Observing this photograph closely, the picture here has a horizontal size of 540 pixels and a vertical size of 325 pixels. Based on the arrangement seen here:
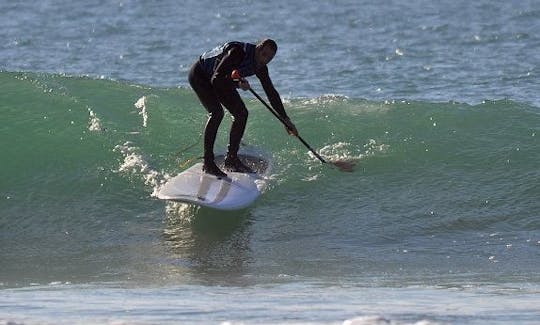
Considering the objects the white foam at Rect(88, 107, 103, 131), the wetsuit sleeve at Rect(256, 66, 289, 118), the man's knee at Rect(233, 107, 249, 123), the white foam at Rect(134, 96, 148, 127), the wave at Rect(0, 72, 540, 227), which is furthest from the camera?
the white foam at Rect(134, 96, 148, 127)

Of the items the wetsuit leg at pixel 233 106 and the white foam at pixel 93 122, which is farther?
the white foam at pixel 93 122

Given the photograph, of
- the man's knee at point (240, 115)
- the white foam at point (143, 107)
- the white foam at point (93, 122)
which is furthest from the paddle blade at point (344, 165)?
the white foam at point (93, 122)

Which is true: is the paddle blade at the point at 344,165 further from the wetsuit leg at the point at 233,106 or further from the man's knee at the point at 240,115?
the man's knee at the point at 240,115

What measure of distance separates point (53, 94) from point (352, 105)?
327cm

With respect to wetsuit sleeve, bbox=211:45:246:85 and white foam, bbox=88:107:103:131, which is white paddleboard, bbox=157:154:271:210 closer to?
wetsuit sleeve, bbox=211:45:246:85

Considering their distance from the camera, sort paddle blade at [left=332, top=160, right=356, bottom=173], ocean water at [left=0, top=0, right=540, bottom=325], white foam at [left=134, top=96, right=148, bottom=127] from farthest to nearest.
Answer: white foam at [left=134, top=96, right=148, bottom=127] → paddle blade at [left=332, top=160, right=356, bottom=173] → ocean water at [left=0, top=0, right=540, bottom=325]

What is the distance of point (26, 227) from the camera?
10.8 metres

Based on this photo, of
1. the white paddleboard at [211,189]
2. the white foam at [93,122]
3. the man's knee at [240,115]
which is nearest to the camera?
the white paddleboard at [211,189]

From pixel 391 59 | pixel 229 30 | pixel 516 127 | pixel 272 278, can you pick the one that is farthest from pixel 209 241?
pixel 229 30

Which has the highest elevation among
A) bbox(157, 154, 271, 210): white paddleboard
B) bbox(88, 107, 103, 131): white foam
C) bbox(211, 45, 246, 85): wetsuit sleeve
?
bbox(211, 45, 246, 85): wetsuit sleeve

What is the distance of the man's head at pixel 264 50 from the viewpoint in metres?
9.98

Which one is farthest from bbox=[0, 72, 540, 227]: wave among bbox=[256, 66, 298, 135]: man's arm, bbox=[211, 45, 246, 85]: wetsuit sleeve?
bbox=[211, 45, 246, 85]: wetsuit sleeve

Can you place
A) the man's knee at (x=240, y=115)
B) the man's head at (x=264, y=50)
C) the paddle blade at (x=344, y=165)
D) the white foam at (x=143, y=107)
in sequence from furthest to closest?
the white foam at (x=143, y=107)
the paddle blade at (x=344, y=165)
the man's knee at (x=240, y=115)
the man's head at (x=264, y=50)

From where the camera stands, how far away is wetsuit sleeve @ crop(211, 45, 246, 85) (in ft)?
32.8
